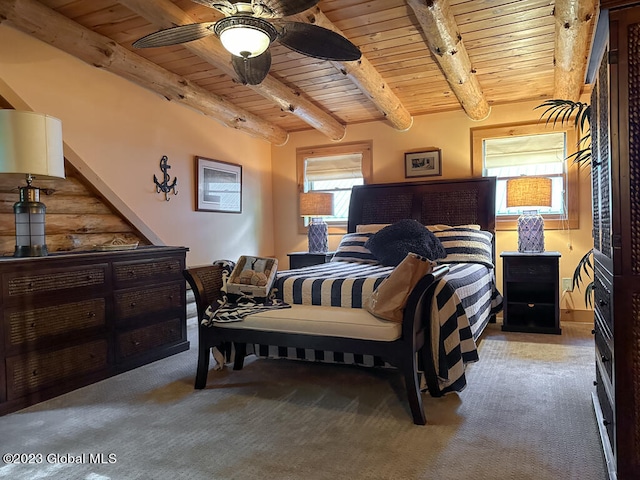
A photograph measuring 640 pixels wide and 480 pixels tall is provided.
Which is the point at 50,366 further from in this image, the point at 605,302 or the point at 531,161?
the point at 531,161

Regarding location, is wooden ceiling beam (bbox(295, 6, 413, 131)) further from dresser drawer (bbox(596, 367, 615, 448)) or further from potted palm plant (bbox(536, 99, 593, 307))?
dresser drawer (bbox(596, 367, 615, 448))

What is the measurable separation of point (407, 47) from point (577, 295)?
2933 mm

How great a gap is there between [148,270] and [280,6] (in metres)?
2.11

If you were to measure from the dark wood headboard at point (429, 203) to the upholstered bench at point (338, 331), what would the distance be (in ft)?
7.33

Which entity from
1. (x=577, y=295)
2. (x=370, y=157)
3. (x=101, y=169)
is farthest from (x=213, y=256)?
(x=577, y=295)

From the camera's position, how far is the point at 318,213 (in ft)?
16.5

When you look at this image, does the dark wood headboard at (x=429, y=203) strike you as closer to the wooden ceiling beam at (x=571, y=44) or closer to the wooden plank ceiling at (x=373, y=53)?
the wooden plank ceiling at (x=373, y=53)

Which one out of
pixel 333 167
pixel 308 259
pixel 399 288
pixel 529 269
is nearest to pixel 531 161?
pixel 529 269

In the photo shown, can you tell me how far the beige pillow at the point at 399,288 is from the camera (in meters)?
2.26

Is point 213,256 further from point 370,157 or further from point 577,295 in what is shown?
point 577,295

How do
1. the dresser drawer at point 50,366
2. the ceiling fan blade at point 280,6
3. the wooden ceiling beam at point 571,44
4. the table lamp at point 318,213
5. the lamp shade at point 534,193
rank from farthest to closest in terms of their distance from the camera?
the table lamp at point 318,213 → the lamp shade at point 534,193 → the wooden ceiling beam at point 571,44 → the dresser drawer at point 50,366 → the ceiling fan blade at point 280,6

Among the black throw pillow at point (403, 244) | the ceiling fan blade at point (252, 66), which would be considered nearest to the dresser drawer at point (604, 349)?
the black throw pillow at point (403, 244)

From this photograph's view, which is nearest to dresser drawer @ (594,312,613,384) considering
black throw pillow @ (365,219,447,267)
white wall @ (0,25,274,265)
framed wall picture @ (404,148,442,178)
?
black throw pillow @ (365,219,447,267)

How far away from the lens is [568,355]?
10.6 feet
